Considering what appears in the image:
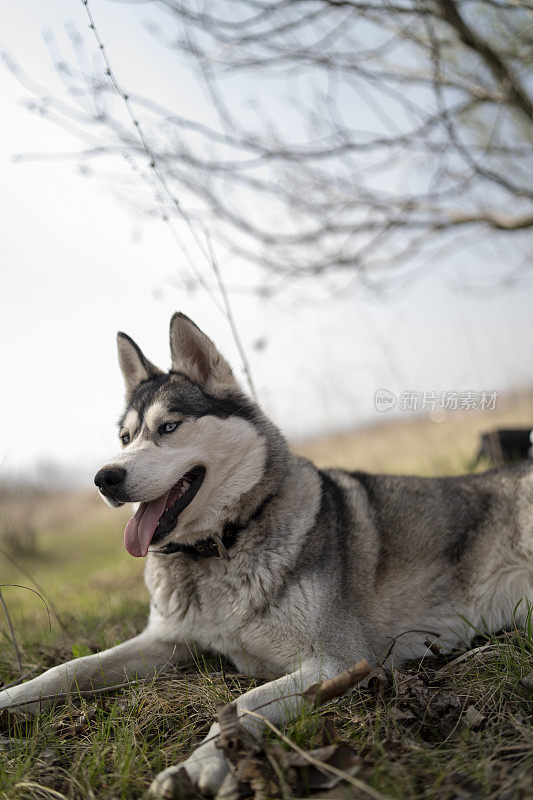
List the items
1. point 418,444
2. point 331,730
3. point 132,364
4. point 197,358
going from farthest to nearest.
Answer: point 418,444 → point 132,364 → point 197,358 → point 331,730

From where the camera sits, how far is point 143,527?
2693 millimetres

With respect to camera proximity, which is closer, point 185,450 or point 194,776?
point 194,776

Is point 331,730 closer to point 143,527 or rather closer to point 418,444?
point 143,527

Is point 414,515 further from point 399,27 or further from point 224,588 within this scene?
point 399,27

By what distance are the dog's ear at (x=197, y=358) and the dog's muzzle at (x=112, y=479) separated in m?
0.82

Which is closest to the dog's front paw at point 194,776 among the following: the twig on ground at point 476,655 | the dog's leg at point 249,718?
the dog's leg at point 249,718

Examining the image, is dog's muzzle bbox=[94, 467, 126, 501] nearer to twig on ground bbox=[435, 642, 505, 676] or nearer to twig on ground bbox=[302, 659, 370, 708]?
twig on ground bbox=[302, 659, 370, 708]

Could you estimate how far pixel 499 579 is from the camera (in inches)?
128

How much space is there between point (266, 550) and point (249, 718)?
820 mm

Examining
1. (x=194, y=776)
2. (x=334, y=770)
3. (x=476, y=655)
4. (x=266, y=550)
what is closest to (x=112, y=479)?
(x=266, y=550)

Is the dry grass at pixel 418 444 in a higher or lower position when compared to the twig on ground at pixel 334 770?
lower

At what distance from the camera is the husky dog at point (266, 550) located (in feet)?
8.58

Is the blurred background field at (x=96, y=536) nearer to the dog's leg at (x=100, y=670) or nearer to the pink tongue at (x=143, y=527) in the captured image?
the dog's leg at (x=100, y=670)

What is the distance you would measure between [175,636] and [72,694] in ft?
1.78
